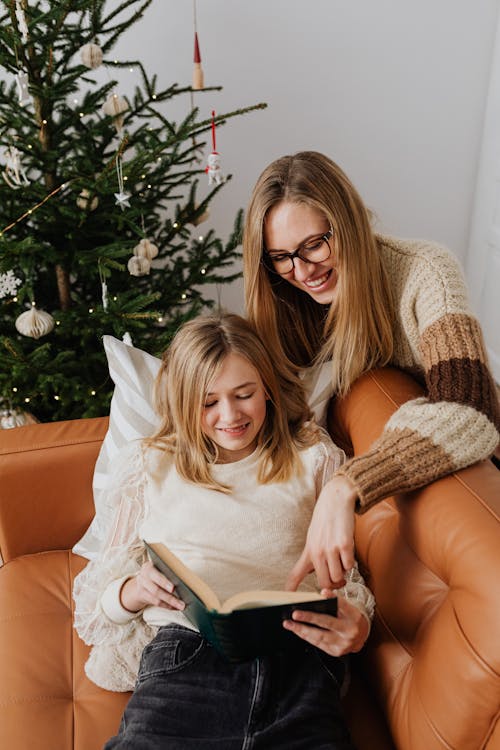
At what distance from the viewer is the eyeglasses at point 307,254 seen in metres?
1.37

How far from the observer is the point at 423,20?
279 centimetres

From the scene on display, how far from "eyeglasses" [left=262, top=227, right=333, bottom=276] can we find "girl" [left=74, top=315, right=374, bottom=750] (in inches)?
5.7

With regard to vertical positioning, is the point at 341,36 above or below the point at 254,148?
above

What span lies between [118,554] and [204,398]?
35cm

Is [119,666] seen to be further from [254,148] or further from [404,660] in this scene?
[254,148]

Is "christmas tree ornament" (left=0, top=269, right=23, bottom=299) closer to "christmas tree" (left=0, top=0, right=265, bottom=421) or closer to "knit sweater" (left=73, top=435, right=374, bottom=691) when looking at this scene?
"christmas tree" (left=0, top=0, right=265, bottom=421)

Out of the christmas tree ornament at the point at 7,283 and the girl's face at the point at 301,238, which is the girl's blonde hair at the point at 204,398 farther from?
the christmas tree ornament at the point at 7,283

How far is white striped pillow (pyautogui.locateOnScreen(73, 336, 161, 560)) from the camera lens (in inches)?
60.7

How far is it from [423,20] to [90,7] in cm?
159

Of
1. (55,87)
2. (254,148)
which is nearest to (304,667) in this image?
(55,87)

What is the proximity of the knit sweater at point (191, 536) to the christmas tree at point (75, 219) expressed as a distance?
2.11 ft

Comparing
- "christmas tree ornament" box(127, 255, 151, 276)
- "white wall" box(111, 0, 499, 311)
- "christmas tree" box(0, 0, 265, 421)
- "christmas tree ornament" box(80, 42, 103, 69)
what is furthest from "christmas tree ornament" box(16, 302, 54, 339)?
"white wall" box(111, 0, 499, 311)

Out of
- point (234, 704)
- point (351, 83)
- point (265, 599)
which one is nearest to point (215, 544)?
point (234, 704)

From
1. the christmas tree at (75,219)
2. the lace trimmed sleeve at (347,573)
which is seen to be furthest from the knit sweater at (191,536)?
the christmas tree at (75,219)
